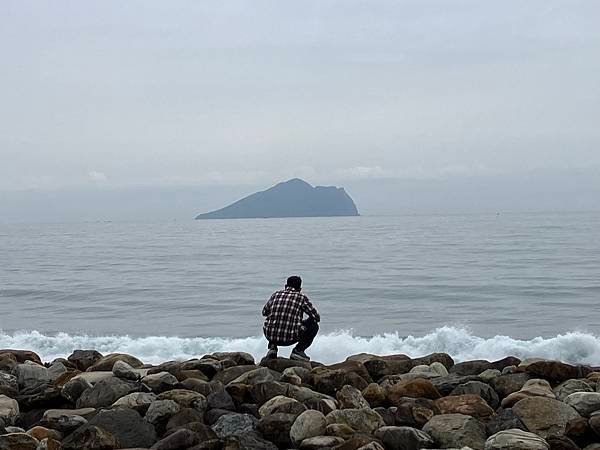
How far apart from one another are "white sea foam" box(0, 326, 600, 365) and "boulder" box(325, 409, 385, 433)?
349 inches

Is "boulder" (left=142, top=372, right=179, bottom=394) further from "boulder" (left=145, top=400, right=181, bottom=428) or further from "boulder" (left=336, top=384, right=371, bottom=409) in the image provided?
"boulder" (left=336, top=384, right=371, bottom=409)

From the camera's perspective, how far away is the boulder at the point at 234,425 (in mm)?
7051

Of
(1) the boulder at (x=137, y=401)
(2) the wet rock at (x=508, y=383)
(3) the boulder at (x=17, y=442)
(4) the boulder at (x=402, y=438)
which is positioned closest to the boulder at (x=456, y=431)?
(4) the boulder at (x=402, y=438)

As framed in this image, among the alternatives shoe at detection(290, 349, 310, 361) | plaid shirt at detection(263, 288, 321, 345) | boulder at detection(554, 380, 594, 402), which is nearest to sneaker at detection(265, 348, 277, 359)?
plaid shirt at detection(263, 288, 321, 345)

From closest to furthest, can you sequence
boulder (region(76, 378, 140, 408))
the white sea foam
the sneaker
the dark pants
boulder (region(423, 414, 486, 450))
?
boulder (region(423, 414, 486, 450))
boulder (region(76, 378, 140, 408))
the sneaker
the dark pants
the white sea foam

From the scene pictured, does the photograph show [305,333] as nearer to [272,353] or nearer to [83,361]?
[272,353]

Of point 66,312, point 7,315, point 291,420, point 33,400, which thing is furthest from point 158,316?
point 291,420

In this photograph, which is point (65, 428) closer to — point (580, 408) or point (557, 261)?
point (580, 408)

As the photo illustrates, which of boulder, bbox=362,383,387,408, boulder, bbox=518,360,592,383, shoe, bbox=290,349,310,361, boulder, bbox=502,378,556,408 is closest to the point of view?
boulder, bbox=502,378,556,408

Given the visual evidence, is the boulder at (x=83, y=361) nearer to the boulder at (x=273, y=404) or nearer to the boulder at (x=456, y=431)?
the boulder at (x=273, y=404)

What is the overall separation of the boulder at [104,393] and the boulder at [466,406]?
3.30 metres

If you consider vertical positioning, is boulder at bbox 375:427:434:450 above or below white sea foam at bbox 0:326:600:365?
above

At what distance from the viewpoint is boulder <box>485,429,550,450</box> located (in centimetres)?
635

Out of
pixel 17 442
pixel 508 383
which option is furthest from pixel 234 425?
pixel 508 383
